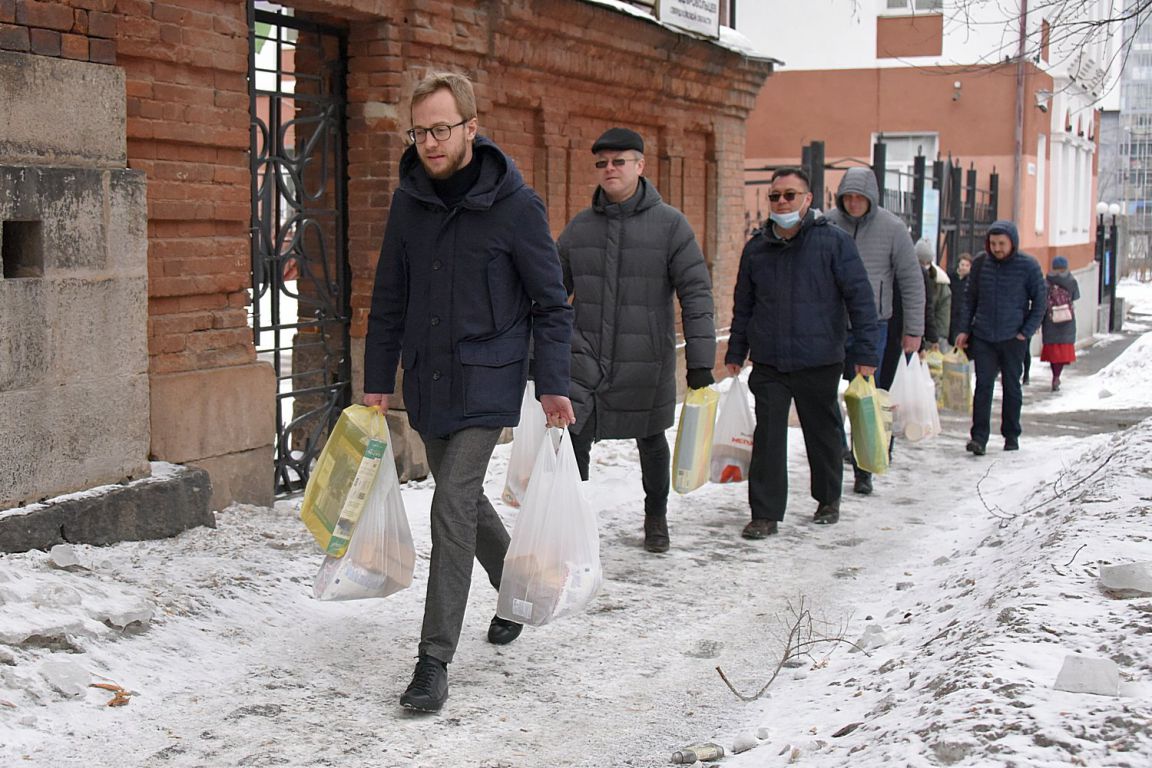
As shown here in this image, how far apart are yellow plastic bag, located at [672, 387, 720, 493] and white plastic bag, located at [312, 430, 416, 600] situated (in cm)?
220

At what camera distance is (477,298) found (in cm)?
449

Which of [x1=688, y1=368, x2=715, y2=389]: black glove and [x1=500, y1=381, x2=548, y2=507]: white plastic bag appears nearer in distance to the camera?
[x1=500, y1=381, x2=548, y2=507]: white plastic bag

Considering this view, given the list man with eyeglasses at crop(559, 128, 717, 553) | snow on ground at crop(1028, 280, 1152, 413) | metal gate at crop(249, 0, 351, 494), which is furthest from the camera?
snow on ground at crop(1028, 280, 1152, 413)

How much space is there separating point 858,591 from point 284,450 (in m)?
3.20

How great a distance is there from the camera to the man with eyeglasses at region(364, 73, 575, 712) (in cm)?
441

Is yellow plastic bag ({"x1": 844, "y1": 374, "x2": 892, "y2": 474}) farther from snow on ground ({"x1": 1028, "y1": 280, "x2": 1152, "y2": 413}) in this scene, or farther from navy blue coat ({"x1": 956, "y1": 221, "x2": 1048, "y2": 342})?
snow on ground ({"x1": 1028, "y1": 280, "x2": 1152, "y2": 413})

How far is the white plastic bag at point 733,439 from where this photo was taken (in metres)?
7.14

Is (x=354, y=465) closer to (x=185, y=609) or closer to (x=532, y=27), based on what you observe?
(x=185, y=609)

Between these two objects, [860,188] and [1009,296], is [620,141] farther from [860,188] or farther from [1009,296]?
[1009,296]

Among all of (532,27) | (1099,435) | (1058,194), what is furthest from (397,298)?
(1058,194)

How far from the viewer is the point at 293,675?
185 inches

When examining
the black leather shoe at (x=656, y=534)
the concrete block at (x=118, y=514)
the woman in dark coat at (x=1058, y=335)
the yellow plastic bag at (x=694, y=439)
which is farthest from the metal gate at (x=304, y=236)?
the woman in dark coat at (x=1058, y=335)

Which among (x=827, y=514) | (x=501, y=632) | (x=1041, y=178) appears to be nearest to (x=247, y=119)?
(x=501, y=632)

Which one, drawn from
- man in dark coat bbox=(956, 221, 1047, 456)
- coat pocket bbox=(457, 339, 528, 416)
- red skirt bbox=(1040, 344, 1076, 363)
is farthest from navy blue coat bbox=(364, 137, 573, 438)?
red skirt bbox=(1040, 344, 1076, 363)
